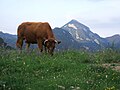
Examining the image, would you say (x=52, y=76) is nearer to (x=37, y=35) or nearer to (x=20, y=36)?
(x=37, y=35)

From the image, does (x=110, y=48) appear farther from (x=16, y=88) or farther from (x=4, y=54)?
(x=16, y=88)

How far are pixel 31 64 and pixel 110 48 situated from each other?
8.31 metres

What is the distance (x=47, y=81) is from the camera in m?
14.9

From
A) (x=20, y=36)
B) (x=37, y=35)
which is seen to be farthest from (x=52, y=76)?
(x=20, y=36)

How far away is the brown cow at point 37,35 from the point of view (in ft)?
85.2

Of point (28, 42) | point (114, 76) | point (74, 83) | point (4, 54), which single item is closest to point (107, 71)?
point (114, 76)

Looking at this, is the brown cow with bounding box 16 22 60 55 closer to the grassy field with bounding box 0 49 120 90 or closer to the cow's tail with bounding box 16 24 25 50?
the cow's tail with bounding box 16 24 25 50

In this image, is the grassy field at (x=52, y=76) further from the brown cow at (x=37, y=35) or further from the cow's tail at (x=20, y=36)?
the cow's tail at (x=20, y=36)

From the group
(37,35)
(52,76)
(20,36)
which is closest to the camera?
(52,76)

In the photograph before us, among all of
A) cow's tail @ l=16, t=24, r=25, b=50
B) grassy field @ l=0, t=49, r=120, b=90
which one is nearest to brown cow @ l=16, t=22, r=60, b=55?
cow's tail @ l=16, t=24, r=25, b=50

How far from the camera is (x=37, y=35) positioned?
27.3 meters

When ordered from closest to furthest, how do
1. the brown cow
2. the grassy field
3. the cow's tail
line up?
the grassy field
the brown cow
the cow's tail

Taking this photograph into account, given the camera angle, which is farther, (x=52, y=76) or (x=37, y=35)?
(x=37, y=35)

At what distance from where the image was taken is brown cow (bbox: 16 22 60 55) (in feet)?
85.2
